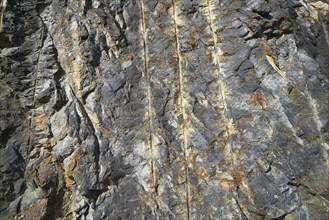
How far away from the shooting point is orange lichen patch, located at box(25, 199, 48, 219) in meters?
4.22

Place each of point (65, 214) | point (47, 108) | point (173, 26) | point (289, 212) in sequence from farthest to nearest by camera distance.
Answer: point (173, 26) → point (47, 108) → point (65, 214) → point (289, 212)

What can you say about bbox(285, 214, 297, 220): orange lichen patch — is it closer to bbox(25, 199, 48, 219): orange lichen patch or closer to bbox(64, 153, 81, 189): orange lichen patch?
bbox(64, 153, 81, 189): orange lichen patch

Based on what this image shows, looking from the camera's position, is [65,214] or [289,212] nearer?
[289,212]

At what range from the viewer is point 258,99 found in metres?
4.46

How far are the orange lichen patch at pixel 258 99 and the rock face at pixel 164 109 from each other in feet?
0.05

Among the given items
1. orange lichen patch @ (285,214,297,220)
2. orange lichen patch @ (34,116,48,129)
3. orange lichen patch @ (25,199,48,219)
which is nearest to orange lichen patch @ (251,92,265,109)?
orange lichen patch @ (285,214,297,220)

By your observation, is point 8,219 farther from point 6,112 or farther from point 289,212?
point 289,212

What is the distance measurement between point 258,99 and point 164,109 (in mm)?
1282

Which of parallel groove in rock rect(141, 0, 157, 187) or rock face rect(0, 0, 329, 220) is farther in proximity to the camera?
parallel groove in rock rect(141, 0, 157, 187)

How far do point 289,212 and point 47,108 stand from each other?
3.43 metres

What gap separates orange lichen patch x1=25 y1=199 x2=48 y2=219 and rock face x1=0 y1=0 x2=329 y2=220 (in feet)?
0.04

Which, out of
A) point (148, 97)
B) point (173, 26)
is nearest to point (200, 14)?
point (173, 26)

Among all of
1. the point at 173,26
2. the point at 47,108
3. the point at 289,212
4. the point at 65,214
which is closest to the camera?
the point at 289,212

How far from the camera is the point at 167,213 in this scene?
4.20 m
